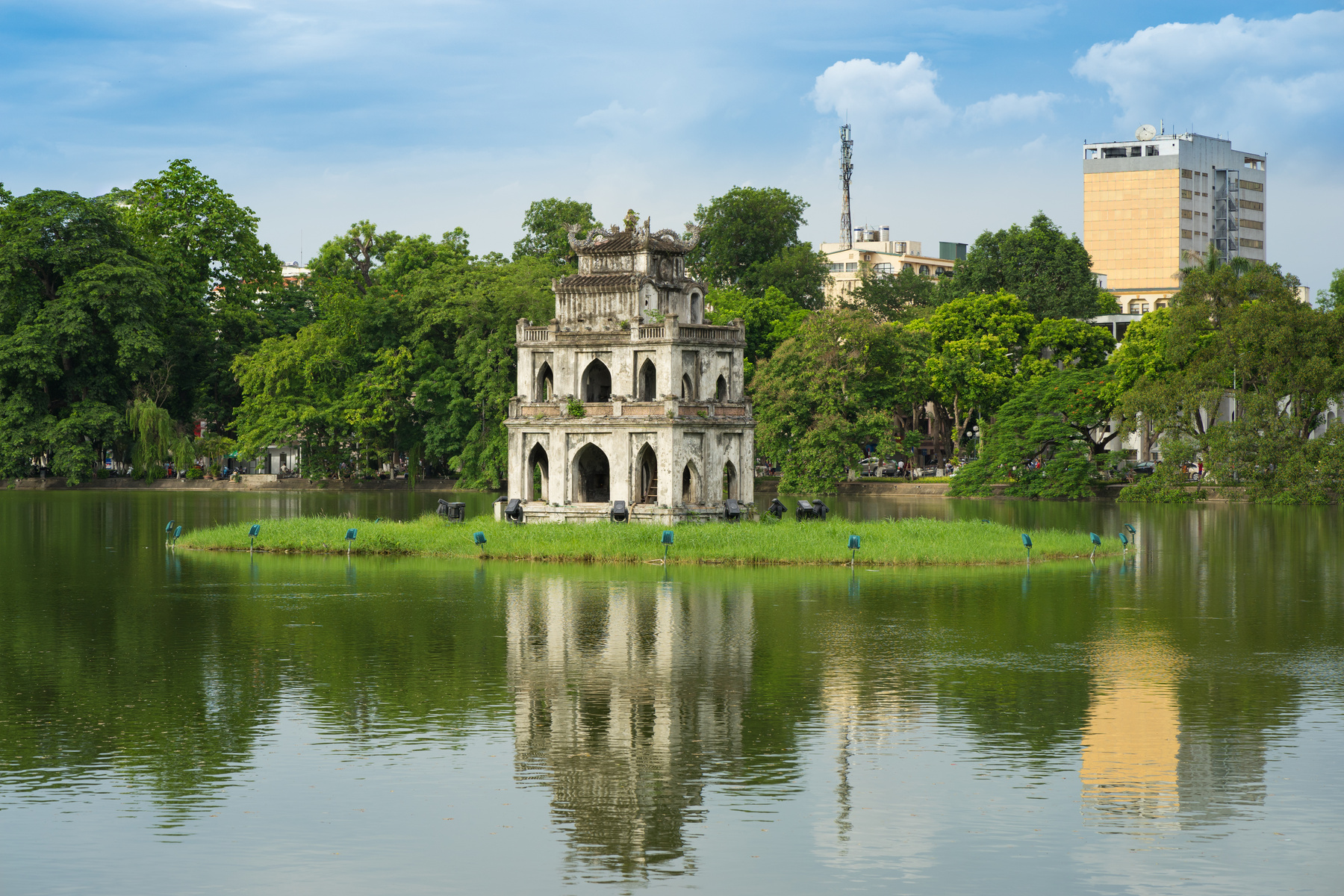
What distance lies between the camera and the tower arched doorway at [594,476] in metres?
64.5

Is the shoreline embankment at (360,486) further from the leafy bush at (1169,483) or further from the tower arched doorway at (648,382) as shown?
the tower arched doorway at (648,382)

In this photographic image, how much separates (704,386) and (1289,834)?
44.5 m

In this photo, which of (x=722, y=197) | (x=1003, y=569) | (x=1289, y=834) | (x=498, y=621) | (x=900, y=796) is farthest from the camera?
(x=722, y=197)

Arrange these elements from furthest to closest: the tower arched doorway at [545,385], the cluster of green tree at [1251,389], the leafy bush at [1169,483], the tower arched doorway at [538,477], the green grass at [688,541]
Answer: the leafy bush at [1169,483]
the cluster of green tree at [1251,389]
the tower arched doorway at [545,385]
the tower arched doorway at [538,477]
the green grass at [688,541]

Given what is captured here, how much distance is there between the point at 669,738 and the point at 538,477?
41823mm

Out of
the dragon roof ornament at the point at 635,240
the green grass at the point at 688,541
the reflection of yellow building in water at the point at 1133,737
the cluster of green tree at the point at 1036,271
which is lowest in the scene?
the reflection of yellow building in water at the point at 1133,737

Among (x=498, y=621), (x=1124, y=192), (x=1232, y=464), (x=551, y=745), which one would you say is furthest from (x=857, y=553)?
(x=1124, y=192)

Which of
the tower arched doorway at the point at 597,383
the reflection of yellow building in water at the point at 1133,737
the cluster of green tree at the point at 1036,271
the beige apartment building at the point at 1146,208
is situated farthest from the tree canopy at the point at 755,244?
the reflection of yellow building in water at the point at 1133,737

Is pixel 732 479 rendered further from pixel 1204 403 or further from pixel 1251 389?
pixel 1251 389

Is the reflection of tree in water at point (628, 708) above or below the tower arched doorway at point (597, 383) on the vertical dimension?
below

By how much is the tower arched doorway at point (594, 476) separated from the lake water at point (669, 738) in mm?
19782

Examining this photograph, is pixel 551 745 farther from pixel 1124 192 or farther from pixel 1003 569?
pixel 1124 192

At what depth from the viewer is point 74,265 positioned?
109188mm

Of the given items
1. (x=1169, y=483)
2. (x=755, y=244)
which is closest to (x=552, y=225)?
(x=755, y=244)
